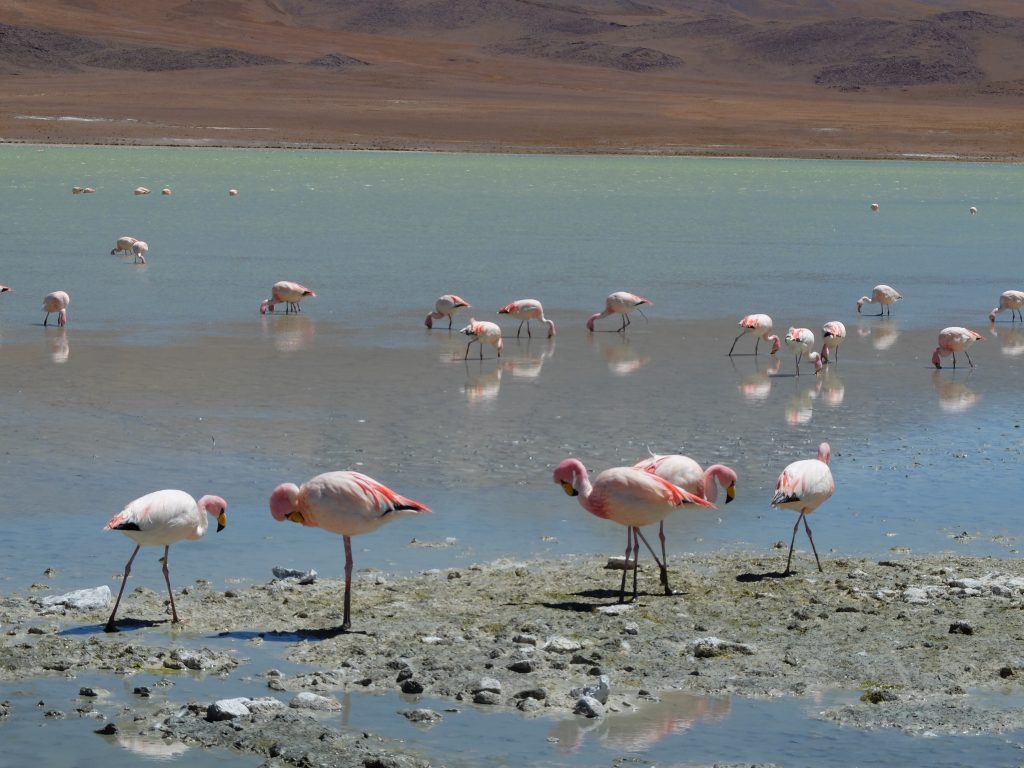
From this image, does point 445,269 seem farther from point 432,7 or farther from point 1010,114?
point 432,7

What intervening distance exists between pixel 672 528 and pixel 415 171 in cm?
4434

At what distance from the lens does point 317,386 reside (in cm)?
1377

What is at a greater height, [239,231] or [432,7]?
[432,7]

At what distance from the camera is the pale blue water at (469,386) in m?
9.36

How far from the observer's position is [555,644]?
22.9 ft

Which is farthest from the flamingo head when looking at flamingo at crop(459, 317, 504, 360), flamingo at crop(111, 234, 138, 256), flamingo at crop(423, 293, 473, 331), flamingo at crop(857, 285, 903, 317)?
flamingo at crop(111, 234, 138, 256)

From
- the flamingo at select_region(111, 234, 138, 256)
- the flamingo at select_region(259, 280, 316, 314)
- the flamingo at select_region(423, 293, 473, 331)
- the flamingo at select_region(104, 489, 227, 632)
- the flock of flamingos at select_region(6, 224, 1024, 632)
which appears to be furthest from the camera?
the flamingo at select_region(111, 234, 138, 256)

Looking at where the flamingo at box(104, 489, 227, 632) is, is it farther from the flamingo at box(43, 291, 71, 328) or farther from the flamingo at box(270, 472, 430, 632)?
the flamingo at box(43, 291, 71, 328)

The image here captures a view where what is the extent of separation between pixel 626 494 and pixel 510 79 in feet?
385

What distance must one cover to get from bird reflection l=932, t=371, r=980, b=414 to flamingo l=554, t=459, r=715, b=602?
611 centimetres

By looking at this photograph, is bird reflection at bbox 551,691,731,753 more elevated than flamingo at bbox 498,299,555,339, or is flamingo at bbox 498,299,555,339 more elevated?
flamingo at bbox 498,299,555,339

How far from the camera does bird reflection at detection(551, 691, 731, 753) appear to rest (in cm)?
602

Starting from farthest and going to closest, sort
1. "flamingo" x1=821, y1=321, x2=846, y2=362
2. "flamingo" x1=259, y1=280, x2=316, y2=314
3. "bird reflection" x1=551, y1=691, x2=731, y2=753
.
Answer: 1. "flamingo" x1=259, y1=280, x2=316, y2=314
2. "flamingo" x1=821, y1=321, x2=846, y2=362
3. "bird reflection" x1=551, y1=691, x2=731, y2=753

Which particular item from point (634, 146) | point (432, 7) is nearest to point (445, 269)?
point (634, 146)
